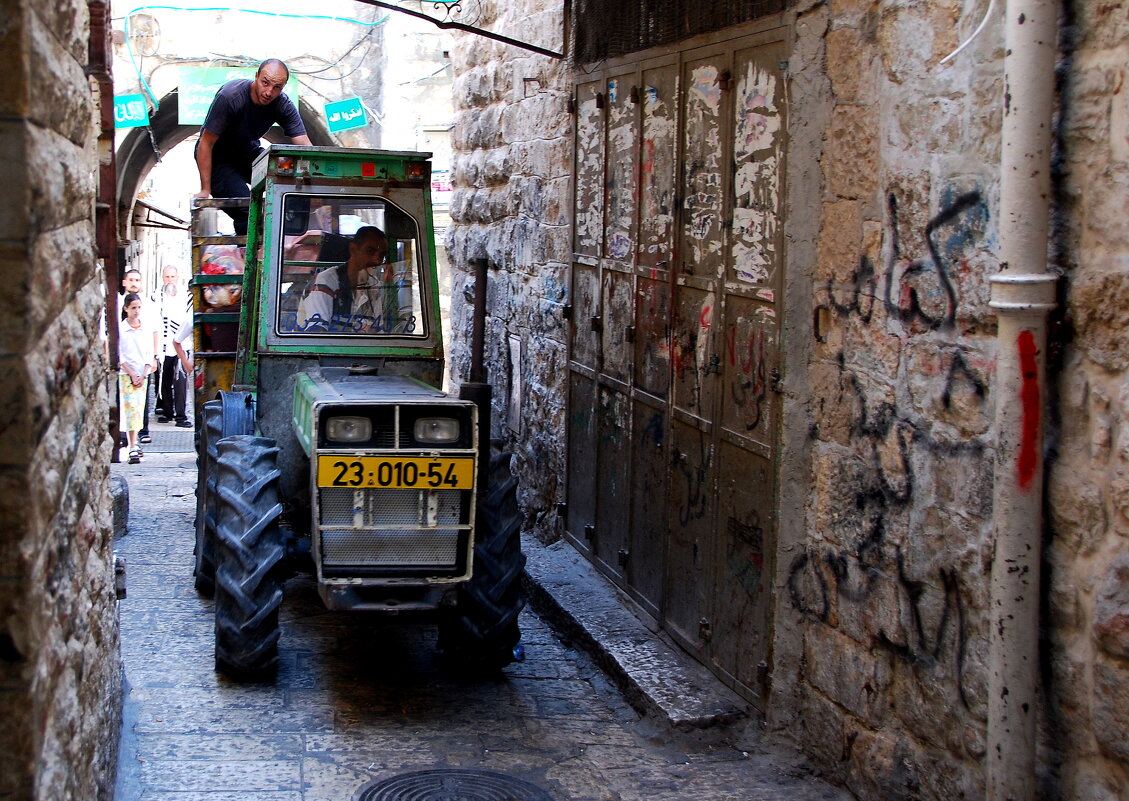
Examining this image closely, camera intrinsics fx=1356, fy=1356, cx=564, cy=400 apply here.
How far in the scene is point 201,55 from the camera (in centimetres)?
1820

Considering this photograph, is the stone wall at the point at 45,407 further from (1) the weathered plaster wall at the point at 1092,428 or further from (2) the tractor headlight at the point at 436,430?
(1) the weathered plaster wall at the point at 1092,428

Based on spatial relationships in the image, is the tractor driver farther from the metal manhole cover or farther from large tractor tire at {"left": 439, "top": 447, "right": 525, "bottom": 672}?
the metal manhole cover

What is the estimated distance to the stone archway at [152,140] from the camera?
1908 centimetres

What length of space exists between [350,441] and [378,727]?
3.71ft

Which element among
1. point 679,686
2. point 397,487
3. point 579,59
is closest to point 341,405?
point 397,487

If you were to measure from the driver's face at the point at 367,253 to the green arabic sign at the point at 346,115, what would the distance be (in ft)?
40.4

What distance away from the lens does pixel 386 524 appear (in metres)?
5.33

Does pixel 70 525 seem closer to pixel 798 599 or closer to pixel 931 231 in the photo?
pixel 931 231

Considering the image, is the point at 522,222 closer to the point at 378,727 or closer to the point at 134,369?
the point at 378,727

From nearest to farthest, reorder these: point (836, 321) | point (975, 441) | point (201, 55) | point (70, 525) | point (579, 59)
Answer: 1. point (70, 525)
2. point (975, 441)
3. point (836, 321)
4. point (579, 59)
5. point (201, 55)

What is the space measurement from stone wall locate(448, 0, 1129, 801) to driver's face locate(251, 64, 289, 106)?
4.39m

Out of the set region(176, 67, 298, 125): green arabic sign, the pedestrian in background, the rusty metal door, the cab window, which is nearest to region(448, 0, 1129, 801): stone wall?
the rusty metal door

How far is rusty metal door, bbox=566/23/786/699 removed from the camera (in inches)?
204

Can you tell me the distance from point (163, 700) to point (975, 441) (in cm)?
339
